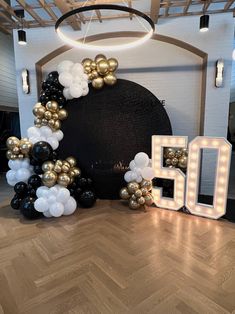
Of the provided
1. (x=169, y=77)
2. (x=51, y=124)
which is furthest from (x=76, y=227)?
(x=169, y=77)

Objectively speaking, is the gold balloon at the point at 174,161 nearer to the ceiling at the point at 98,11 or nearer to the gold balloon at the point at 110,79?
the gold balloon at the point at 110,79

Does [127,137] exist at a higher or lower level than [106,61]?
lower

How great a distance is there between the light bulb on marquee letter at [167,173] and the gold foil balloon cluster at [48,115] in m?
1.55

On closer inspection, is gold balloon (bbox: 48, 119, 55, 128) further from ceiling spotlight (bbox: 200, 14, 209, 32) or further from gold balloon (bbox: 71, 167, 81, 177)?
ceiling spotlight (bbox: 200, 14, 209, 32)

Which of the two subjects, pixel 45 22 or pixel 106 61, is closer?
pixel 106 61

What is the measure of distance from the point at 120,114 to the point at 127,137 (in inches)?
15.6

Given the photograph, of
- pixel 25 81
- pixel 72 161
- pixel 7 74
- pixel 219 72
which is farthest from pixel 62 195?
pixel 7 74

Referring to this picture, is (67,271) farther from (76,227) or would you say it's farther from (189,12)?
(189,12)

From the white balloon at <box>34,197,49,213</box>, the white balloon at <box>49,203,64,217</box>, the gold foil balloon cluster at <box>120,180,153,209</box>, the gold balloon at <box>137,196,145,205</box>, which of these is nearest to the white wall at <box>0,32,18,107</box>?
the white balloon at <box>34,197,49,213</box>

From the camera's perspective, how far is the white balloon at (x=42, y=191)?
Answer: 2762 millimetres

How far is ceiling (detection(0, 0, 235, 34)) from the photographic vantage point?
3.10 meters

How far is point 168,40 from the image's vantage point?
12.2 feet

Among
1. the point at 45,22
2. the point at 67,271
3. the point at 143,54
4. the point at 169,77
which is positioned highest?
the point at 45,22

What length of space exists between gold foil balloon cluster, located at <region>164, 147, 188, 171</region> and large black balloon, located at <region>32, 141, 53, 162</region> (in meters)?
1.76
